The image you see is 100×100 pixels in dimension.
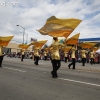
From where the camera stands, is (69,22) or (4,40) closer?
(69,22)

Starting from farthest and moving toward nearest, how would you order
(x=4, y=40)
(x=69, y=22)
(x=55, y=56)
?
1. (x=4, y=40)
2. (x=69, y=22)
3. (x=55, y=56)

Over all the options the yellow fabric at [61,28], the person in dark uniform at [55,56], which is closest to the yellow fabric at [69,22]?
the yellow fabric at [61,28]

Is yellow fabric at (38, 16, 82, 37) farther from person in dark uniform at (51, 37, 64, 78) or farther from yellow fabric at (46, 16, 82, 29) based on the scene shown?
person in dark uniform at (51, 37, 64, 78)

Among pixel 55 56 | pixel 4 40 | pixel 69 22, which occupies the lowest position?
pixel 55 56

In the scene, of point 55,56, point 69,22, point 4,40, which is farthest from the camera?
point 4,40

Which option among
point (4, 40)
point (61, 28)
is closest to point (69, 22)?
point (61, 28)

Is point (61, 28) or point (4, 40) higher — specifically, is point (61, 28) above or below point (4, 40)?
above

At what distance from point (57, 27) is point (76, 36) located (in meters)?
5.99

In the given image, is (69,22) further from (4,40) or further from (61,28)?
(4,40)

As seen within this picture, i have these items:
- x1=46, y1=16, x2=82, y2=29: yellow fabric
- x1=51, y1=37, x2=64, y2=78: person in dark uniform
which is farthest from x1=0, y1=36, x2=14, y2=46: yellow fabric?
x1=51, y1=37, x2=64, y2=78: person in dark uniform

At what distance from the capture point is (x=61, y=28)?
10320 millimetres

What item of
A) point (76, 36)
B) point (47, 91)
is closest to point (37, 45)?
point (76, 36)

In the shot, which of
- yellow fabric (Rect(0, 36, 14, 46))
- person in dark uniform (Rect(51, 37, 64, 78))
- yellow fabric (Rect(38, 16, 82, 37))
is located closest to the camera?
person in dark uniform (Rect(51, 37, 64, 78))

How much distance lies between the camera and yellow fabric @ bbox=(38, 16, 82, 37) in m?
10.2
